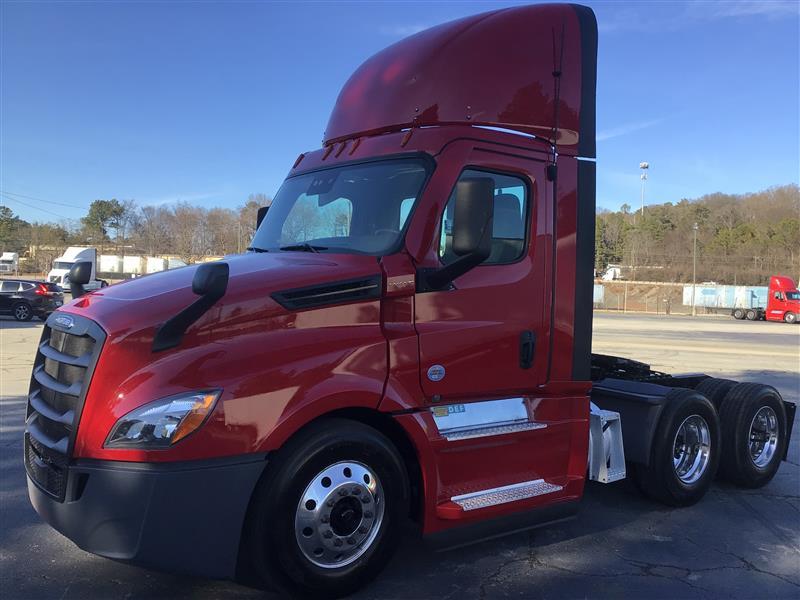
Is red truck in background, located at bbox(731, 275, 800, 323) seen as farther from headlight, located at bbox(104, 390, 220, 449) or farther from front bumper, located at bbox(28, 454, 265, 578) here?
headlight, located at bbox(104, 390, 220, 449)

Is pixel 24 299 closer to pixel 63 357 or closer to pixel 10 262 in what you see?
pixel 63 357

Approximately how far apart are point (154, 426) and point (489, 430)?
6.28 feet

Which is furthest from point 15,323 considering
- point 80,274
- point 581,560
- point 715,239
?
point 715,239

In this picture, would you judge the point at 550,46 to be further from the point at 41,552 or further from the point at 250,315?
the point at 41,552

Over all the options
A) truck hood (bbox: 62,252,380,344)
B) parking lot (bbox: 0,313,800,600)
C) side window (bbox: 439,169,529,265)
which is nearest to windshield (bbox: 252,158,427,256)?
truck hood (bbox: 62,252,380,344)

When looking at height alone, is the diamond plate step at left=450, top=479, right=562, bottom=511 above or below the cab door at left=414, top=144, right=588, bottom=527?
below

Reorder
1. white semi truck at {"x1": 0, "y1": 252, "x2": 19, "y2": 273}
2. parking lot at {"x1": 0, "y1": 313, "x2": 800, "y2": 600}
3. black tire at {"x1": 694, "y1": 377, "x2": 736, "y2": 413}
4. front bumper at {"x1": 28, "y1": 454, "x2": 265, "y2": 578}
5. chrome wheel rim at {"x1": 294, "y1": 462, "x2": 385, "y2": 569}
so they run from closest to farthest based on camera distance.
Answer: front bumper at {"x1": 28, "y1": 454, "x2": 265, "y2": 578} → chrome wheel rim at {"x1": 294, "y1": 462, "x2": 385, "y2": 569} → parking lot at {"x1": 0, "y1": 313, "x2": 800, "y2": 600} → black tire at {"x1": 694, "y1": 377, "x2": 736, "y2": 413} → white semi truck at {"x1": 0, "y1": 252, "x2": 19, "y2": 273}

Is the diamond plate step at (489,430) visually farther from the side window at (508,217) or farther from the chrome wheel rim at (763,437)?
the chrome wheel rim at (763,437)

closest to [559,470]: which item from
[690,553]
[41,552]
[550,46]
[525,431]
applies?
[525,431]

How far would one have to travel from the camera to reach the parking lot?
3.57 metres

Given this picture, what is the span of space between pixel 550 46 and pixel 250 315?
9.05 feet

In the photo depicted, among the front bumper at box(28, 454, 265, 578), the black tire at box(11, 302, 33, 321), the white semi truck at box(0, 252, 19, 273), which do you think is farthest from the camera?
the white semi truck at box(0, 252, 19, 273)

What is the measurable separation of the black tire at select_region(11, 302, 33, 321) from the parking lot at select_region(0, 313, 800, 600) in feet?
70.6

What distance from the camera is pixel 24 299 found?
24328 millimetres
